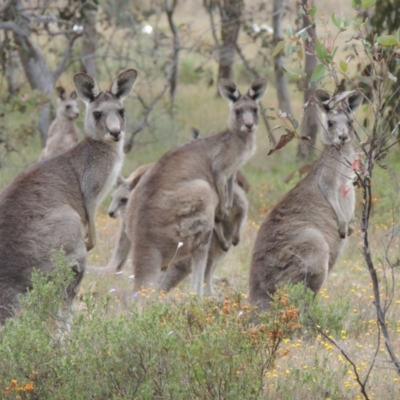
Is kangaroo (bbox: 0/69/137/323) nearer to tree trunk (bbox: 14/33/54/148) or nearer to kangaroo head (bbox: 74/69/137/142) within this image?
kangaroo head (bbox: 74/69/137/142)

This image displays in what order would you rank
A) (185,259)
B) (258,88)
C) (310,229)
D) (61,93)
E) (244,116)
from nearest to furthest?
(310,229) → (185,259) → (244,116) → (258,88) → (61,93)

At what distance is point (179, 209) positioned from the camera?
7.74m

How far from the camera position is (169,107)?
45.8ft

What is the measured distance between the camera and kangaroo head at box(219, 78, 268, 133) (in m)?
8.95

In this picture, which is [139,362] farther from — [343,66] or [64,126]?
[64,126]

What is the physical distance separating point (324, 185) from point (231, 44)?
8437 mm

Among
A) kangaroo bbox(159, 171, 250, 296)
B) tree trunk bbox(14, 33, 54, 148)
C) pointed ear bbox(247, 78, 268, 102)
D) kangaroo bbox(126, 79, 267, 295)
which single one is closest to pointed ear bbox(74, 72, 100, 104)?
kangaroo bbox(126, 79, 267, 295)

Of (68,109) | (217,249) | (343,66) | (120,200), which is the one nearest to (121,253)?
(120,200)

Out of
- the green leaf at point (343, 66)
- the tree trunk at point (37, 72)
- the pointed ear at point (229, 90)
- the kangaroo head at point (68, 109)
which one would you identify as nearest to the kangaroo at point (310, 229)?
the pointed ear at point (229, 90)

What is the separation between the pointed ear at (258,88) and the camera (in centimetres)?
917

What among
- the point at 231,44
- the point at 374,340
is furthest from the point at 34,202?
the point at 231,44

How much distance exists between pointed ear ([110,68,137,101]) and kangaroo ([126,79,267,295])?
801mm

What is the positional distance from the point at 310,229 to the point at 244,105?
2.29 metres

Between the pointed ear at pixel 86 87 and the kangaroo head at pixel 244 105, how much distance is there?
1.81 meters
